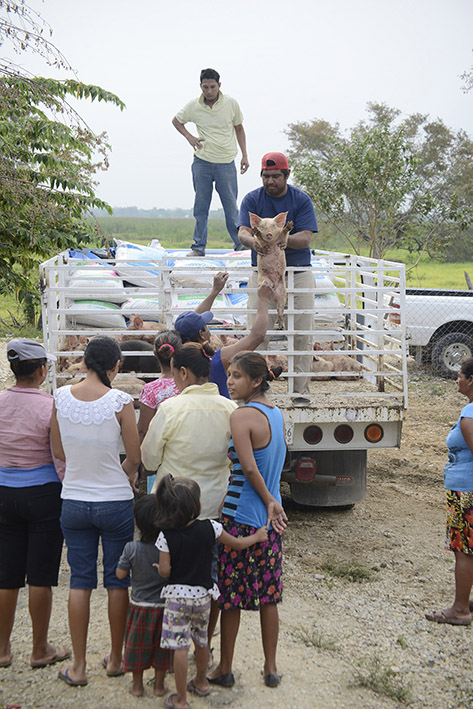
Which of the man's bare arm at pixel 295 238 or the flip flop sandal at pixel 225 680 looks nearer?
the flip flop sandal at pixel 225 680

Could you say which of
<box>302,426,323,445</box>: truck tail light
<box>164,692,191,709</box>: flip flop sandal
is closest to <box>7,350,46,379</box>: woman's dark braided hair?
<box>164,692,191,709</box>: flip flop sandal

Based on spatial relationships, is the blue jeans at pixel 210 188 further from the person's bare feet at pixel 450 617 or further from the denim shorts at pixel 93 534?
the denim shorts at pixel 93 534

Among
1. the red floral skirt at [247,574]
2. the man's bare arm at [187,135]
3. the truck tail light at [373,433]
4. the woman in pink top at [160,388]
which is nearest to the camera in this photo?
the red floral skirt at [247,574]

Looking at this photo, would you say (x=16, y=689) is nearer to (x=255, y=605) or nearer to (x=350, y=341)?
(x=255, y=605)

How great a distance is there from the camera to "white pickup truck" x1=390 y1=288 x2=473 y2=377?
37.6 feet

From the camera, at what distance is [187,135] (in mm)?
7383

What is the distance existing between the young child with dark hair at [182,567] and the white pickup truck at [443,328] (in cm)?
890

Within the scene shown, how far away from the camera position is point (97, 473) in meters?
3.23

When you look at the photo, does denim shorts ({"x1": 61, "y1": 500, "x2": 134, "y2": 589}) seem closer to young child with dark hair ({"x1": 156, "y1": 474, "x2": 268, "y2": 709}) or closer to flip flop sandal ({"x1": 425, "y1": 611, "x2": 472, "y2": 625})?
young child with dark hair ({"x1": 156, "y1": 474, "x2": 268, "y2": 709})

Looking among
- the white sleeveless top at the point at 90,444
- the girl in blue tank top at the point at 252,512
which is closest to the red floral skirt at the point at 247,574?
the girl in blue tank top at the point at 252,512

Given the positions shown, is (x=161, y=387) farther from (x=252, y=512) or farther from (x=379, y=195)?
(x=379, y=195)

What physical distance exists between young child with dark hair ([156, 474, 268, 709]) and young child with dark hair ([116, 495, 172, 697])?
10 centimetres

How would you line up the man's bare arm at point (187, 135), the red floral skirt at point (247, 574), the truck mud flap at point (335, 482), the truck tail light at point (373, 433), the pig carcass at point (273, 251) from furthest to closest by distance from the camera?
the man's bare arm at point (187, 135)
the truck mud flap at point (335, 482)
the truck tail light at point (373, 433)
the pig carcass at point (273, 251)
the red floral skirt at point (247, 574)

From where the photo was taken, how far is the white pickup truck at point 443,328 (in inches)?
451
